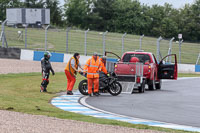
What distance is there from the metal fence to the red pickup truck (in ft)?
41.1

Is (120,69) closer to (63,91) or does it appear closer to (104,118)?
(63,91)

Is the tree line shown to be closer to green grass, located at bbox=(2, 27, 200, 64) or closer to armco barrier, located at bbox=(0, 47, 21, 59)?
green grass, located at bbox=(2, 27, 200, 64)

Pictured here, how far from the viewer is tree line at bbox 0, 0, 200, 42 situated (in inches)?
3883

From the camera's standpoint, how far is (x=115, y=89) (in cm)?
1912

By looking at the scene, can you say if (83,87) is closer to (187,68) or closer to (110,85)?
(110,85)

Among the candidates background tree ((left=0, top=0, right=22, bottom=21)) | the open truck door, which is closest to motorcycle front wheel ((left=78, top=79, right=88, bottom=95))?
the open truck door

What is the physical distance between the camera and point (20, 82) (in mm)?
22500

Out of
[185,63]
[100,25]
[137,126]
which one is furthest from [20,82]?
[100,25]

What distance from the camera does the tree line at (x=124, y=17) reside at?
98625 millimetres

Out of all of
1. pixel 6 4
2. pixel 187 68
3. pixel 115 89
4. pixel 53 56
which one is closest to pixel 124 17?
pixel 6 4

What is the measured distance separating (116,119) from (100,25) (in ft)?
306

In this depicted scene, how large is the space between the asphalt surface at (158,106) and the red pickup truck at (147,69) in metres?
1.84

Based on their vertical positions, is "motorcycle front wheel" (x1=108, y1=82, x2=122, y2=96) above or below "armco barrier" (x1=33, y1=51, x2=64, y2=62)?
below

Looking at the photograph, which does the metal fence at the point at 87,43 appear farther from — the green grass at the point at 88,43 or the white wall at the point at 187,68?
the white wall at the point at 187,68
